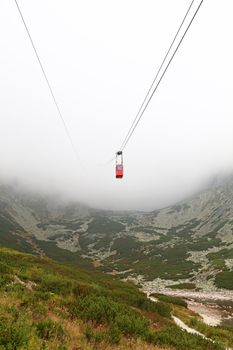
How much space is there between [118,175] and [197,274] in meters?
80.7

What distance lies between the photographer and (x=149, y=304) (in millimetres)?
25094

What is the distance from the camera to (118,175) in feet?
100

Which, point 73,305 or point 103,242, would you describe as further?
point 103,242

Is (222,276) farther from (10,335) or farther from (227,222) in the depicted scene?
(227,222)

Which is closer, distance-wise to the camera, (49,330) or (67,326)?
(49,330)

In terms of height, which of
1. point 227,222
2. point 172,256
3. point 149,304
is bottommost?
point 149,304

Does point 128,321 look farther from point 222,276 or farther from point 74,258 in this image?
point 74,258

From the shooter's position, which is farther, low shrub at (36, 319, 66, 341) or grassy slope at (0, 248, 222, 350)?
low shrub at (36, 319, 66, 341)

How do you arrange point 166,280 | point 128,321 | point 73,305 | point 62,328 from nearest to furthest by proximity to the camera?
point 62,328 → point 128,321 → point 73,305 → point 166,280

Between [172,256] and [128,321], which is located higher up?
[172,256]

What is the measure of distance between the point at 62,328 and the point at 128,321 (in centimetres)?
439

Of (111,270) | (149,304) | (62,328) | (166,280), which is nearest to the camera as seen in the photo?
(62,328)

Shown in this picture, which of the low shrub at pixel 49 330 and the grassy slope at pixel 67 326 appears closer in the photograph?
the grassy slope at pixel 67 326

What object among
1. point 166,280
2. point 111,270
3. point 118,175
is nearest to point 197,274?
point 166,280
